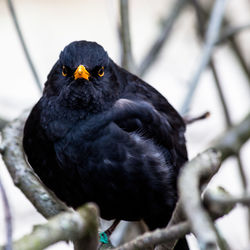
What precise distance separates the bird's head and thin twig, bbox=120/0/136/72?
587 millimetres

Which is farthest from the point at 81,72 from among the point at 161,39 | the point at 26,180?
the point at 161,39

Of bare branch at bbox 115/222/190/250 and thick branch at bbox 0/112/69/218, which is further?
thick branch at bbox 0/112/69/218

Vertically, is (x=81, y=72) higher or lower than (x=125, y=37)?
lower

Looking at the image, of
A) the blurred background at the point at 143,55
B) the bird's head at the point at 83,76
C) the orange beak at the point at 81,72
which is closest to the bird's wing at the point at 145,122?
the bird's head at the point at 83,76

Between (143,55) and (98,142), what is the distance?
284 centimetres

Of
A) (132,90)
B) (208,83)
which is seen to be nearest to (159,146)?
(132,90)

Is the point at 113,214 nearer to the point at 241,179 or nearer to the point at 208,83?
the point at 241,179

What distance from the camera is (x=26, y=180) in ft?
12.4

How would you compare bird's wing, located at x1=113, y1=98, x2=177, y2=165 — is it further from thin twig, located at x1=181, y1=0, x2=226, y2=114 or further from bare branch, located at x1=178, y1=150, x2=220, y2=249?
bare branch, located at x1=178, y1=150, x2=220, y2=249

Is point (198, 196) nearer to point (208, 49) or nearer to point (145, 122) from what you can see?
point (145, 122)

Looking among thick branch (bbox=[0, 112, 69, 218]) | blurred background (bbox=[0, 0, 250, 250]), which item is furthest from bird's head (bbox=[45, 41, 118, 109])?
blurred background (bbox=[0, 0, 250, 250])

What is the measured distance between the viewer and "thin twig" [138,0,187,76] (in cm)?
581

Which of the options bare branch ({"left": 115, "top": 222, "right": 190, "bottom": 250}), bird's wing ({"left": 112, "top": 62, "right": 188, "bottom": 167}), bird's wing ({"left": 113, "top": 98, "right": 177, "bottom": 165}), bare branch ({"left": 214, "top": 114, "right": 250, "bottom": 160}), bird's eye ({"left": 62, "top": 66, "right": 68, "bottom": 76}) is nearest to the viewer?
bare branch ({"left": 115, "top": 222, "right": 190, "bottom": 250})

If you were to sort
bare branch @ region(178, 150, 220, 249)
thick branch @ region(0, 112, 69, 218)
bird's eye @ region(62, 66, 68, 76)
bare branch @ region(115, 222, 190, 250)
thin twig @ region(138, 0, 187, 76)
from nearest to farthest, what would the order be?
bare branch @ region(178, 150, 220, 249)
bare branch @ region(115, 222, 190, 250)
thick branch @ region(0, 112, 69, 218)
bird's eye @ region(62, 66, 68, 76)
thin twig @ region(138, 0, 187, 76)
